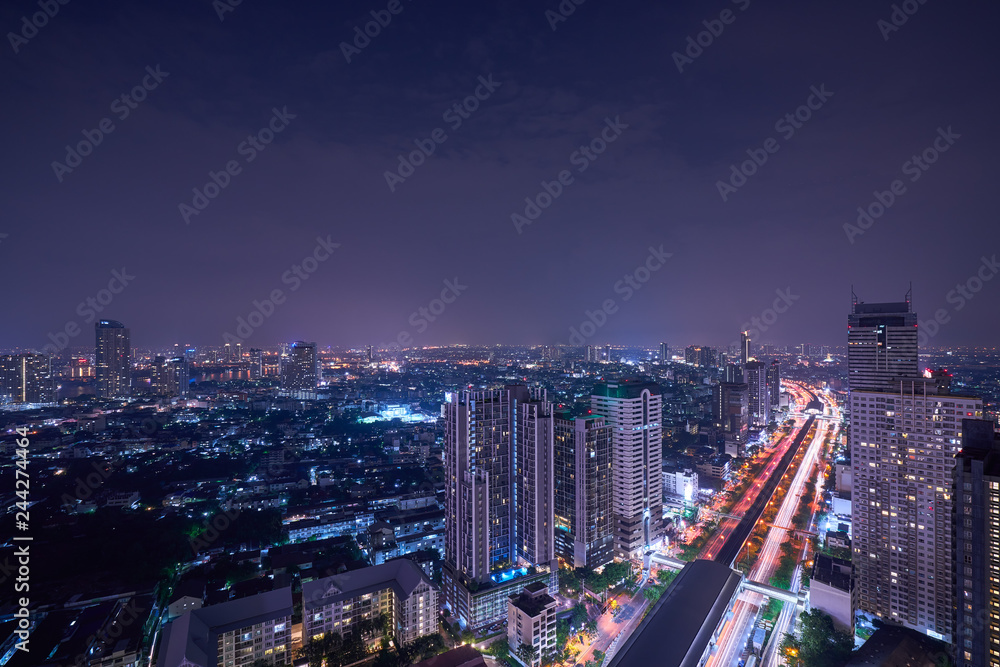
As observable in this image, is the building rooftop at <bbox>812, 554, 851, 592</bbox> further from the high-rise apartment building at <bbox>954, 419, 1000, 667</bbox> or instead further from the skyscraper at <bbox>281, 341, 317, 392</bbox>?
the skyscraper at <bbox>281, 341, 317, 392</bbox>

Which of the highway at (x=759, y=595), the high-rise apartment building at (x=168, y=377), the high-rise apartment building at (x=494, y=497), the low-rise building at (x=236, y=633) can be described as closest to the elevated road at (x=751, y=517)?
the highway at (x=759, y=595)

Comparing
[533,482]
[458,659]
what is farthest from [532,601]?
[533,482]

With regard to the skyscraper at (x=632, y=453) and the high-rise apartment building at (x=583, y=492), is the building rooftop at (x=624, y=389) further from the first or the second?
the high-rise apartment building at (x=583, y=492)

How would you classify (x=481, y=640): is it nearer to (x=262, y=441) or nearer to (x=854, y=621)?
→ (x=854, y=621)

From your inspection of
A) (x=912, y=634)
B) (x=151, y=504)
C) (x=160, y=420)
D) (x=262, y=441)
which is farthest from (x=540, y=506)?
(x=160, y=420)

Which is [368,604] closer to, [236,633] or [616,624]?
[236,633]

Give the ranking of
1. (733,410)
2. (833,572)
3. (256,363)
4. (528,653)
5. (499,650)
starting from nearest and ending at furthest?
(528,653) → (499,650) → (833,572) → (733,410) → (256,363)
